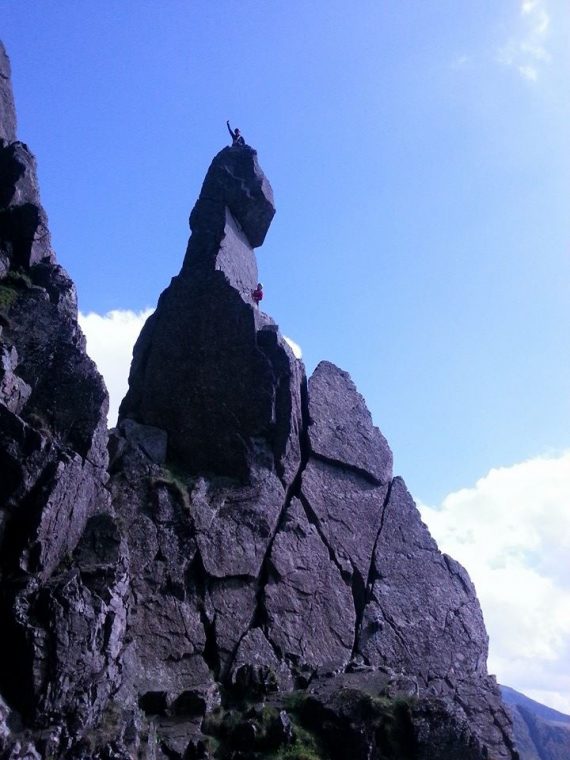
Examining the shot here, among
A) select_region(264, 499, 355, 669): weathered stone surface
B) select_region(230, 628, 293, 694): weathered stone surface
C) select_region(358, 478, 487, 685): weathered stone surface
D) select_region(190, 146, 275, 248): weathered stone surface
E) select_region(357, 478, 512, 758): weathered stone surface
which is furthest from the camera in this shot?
select_region(190, 146, 275, 248): weathered stone surface

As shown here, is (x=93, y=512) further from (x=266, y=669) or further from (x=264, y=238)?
(x=264, y=238)

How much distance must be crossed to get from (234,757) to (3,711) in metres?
6.17

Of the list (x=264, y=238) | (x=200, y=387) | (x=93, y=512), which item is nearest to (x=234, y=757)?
(x=93, y=512)

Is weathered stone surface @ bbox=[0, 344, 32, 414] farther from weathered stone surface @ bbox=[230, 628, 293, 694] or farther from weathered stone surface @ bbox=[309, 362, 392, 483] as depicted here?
weathered stone surface @ bbox=[309, 362, 392, 483]

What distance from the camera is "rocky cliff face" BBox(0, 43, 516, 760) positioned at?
1797cm

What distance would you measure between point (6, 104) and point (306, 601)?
30.2m

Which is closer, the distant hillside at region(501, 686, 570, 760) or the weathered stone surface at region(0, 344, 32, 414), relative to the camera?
the weathered stone surface at region(0, 344, 32, 414)

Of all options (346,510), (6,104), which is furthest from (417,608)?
(6,104)

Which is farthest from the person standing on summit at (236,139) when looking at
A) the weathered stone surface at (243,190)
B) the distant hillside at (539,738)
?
the distant hillside at (539,738)

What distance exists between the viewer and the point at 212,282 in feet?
102

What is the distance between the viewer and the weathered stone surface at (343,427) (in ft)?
96.2

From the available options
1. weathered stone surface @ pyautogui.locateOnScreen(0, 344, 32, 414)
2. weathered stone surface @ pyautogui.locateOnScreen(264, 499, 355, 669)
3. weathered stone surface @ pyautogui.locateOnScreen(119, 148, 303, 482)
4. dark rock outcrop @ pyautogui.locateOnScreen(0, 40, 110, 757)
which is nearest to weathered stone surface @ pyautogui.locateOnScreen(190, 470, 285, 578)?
→ weathered stone surface @ pyautogui.locateOnScreen(264, 499, 355, 669)

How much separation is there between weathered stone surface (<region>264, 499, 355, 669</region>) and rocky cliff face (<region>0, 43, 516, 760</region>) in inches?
2.8

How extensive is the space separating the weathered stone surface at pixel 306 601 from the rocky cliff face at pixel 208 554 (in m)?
0.07
